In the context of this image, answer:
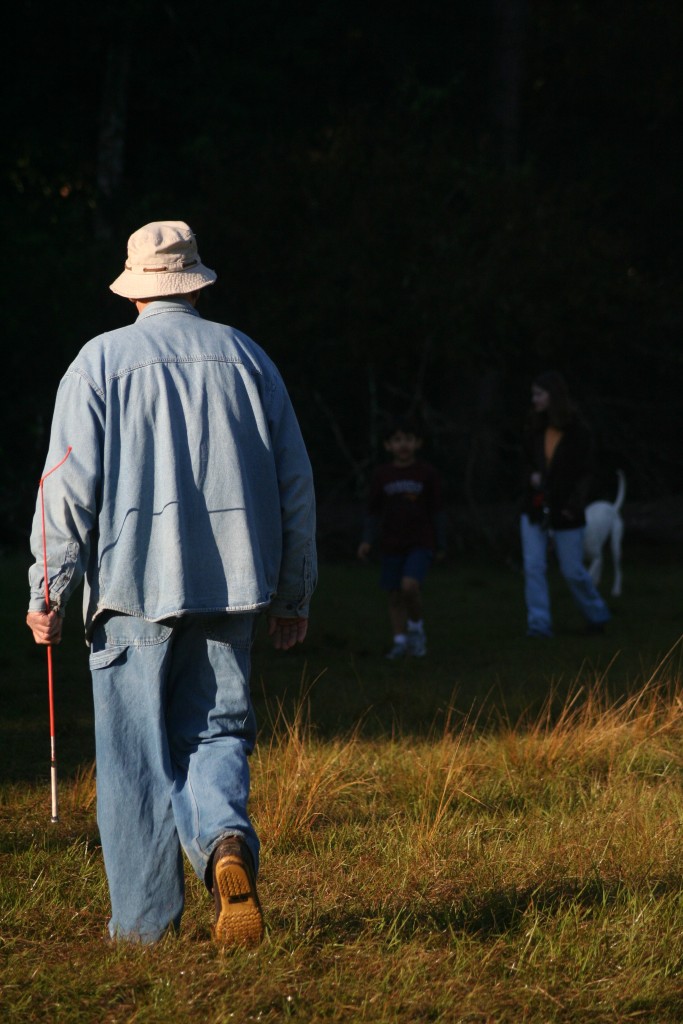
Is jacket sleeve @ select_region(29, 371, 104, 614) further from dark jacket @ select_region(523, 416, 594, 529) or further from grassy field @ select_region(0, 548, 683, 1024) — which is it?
dark jacket @ select_region(523, 416, 594, 529)

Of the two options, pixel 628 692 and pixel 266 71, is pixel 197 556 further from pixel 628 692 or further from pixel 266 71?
pixel 266 71

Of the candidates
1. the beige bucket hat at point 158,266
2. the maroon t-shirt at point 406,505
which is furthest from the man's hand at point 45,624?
the maroon t-shirt at point 406,505

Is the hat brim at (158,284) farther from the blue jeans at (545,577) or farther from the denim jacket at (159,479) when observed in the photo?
the blue jeans at (545,577)

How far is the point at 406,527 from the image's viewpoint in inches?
374

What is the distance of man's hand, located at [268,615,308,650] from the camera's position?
3807 mm

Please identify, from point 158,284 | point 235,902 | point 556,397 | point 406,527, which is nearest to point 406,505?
point 406,527

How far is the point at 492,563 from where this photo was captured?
57.4ft

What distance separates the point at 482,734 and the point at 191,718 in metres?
2.87

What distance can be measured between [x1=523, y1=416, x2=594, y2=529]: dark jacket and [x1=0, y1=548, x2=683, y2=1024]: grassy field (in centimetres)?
257

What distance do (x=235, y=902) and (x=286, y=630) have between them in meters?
0.81

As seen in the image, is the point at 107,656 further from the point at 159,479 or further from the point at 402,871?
the point at 402,871

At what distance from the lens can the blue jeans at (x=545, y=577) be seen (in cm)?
1049

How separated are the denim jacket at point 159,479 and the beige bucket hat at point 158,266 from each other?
9 centimetres

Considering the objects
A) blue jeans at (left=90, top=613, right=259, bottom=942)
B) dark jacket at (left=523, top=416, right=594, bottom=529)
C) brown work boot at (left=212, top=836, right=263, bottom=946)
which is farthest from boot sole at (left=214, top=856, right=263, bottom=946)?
dark jacket at (left=523, top=416, right=594, bottom=529)
